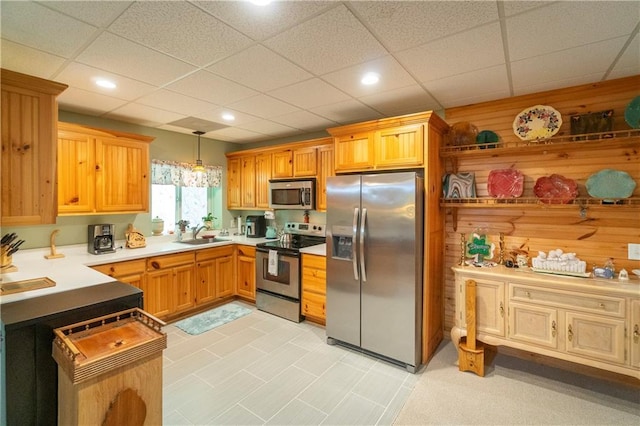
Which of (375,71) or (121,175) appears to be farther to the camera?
(121,175)

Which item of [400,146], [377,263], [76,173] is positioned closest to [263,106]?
[400,146]

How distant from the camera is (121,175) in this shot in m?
3.47

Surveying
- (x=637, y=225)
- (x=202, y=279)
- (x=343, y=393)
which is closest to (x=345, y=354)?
(x=343, y=393)

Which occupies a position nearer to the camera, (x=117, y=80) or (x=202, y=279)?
(x=117, y=80)

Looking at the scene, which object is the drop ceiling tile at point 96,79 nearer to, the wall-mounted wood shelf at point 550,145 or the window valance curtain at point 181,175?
the window valance curtain at point 181,175

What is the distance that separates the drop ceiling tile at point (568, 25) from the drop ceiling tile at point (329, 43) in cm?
80

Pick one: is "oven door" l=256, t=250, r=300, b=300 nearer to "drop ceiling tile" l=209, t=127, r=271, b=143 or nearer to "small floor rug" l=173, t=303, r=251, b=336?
"small floor rug" l=173, t=303, r=251, b=336

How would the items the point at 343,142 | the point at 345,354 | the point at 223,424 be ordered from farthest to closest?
1. the point at 343,142
2. the point at 345,354
3. the point at 223,424

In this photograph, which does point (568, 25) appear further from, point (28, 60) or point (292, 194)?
point (28, 60)

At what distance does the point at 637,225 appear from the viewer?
2.39 metres

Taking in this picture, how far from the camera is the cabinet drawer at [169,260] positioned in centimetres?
341

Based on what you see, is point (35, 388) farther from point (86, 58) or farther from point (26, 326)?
point (86, 58)

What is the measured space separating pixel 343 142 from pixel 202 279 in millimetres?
2582

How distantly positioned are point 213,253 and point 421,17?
11.8 feet
